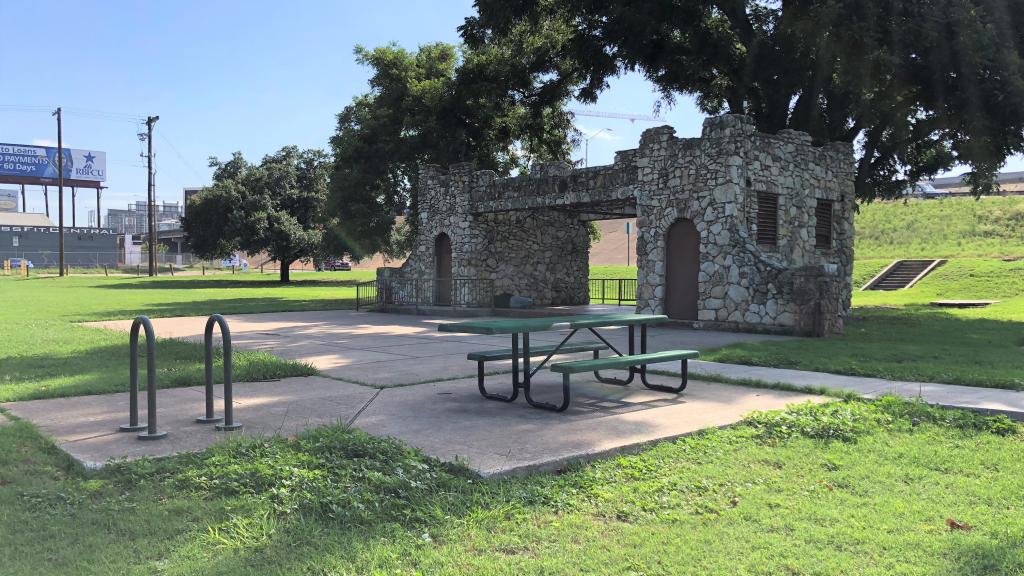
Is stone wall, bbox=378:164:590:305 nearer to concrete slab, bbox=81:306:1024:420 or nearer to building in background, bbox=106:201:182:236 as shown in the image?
concrete slab, bbox=81:306:1024:420

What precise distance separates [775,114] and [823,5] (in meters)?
5.05

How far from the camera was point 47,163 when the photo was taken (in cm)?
10231

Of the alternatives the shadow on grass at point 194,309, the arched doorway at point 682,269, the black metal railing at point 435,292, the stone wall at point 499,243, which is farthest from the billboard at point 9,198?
the arched doorway at point 682,269

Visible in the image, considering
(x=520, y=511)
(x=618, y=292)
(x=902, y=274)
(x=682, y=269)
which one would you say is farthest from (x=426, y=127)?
(x=902, y=274)

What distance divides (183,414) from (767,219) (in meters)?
13.8

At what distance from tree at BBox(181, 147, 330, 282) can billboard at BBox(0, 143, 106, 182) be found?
61.8m

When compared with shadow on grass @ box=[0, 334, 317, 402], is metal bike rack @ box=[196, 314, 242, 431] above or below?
above

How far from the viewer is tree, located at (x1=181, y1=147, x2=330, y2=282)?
50656 mm

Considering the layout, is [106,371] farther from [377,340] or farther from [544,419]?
[544,419]

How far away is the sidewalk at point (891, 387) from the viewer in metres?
7.34

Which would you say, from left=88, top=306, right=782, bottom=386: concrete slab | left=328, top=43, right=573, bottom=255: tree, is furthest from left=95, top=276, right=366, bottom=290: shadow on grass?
left=88, top=306, right=782, bottom=386: concrete slab

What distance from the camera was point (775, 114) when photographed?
2256 cm

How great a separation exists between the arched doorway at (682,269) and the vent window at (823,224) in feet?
11.0

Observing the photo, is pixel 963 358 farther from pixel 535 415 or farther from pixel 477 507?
pixel 477 507
